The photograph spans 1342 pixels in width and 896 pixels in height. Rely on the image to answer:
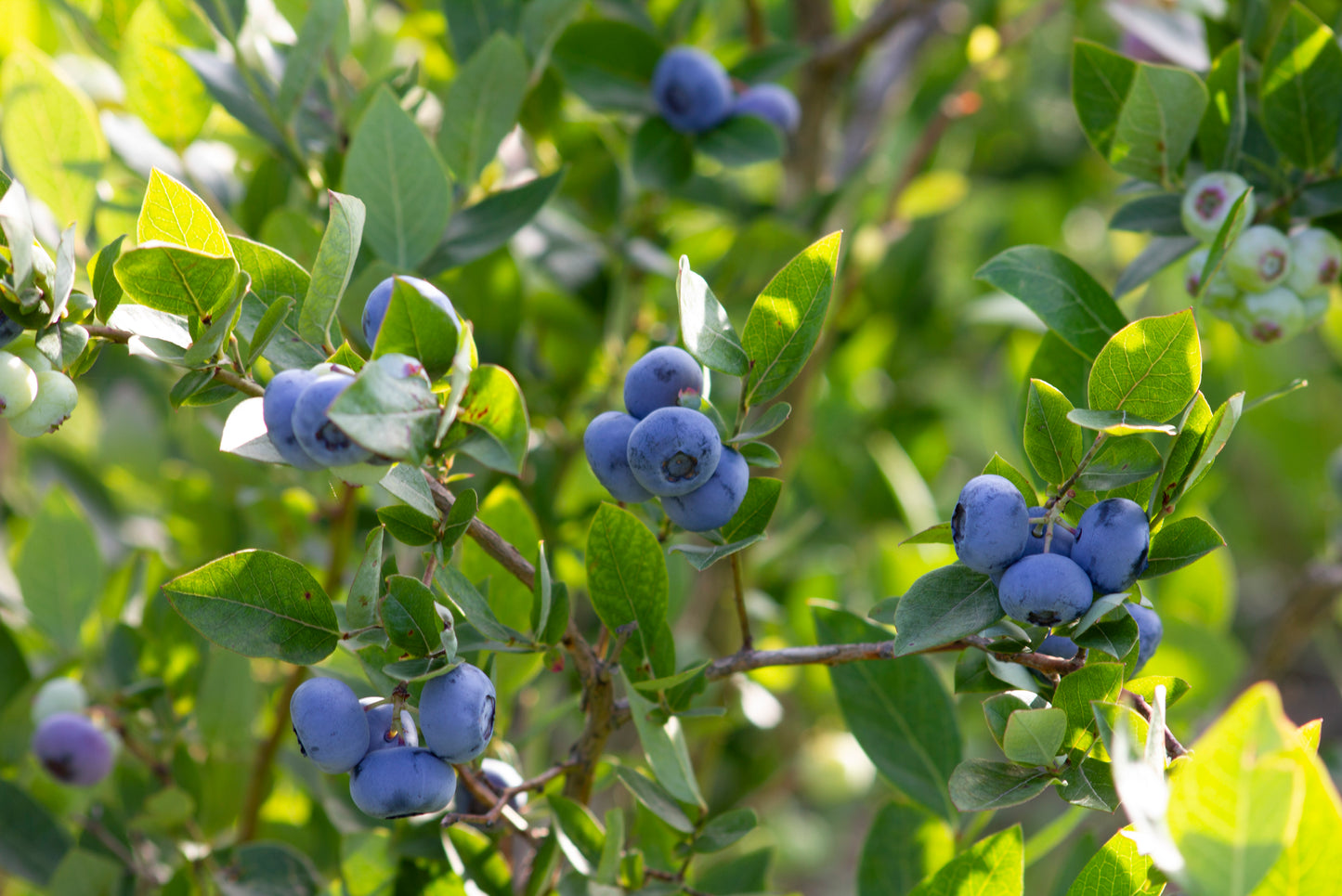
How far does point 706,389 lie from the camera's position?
0.75 m

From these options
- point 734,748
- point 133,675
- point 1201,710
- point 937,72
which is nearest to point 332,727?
point 133,675

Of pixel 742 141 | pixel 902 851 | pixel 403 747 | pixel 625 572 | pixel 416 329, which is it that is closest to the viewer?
pixel 416 329

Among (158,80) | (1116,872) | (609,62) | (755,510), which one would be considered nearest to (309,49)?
(158,80)

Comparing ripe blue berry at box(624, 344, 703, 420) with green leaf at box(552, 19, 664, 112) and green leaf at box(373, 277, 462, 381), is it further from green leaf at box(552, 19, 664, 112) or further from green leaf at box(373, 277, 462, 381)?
green leaf at box(552, 19, 664, 112)

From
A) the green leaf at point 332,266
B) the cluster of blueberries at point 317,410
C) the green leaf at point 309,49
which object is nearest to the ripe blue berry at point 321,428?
the cluster of blueberries at point 317,410

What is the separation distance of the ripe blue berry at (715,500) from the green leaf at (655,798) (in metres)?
0.23

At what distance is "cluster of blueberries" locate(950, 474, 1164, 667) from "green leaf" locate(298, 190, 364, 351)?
1.27ft

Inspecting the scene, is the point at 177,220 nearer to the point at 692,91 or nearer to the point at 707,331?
the point at 707,331

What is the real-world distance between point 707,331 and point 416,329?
0.19 m

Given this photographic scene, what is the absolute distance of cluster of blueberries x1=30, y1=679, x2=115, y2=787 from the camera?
1099 mm

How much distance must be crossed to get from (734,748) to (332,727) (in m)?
1.42

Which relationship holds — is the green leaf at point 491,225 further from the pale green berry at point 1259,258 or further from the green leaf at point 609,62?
the pale green berry at point 1259,258

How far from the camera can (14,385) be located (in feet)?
1.99

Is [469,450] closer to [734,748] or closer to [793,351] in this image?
[793,351]
